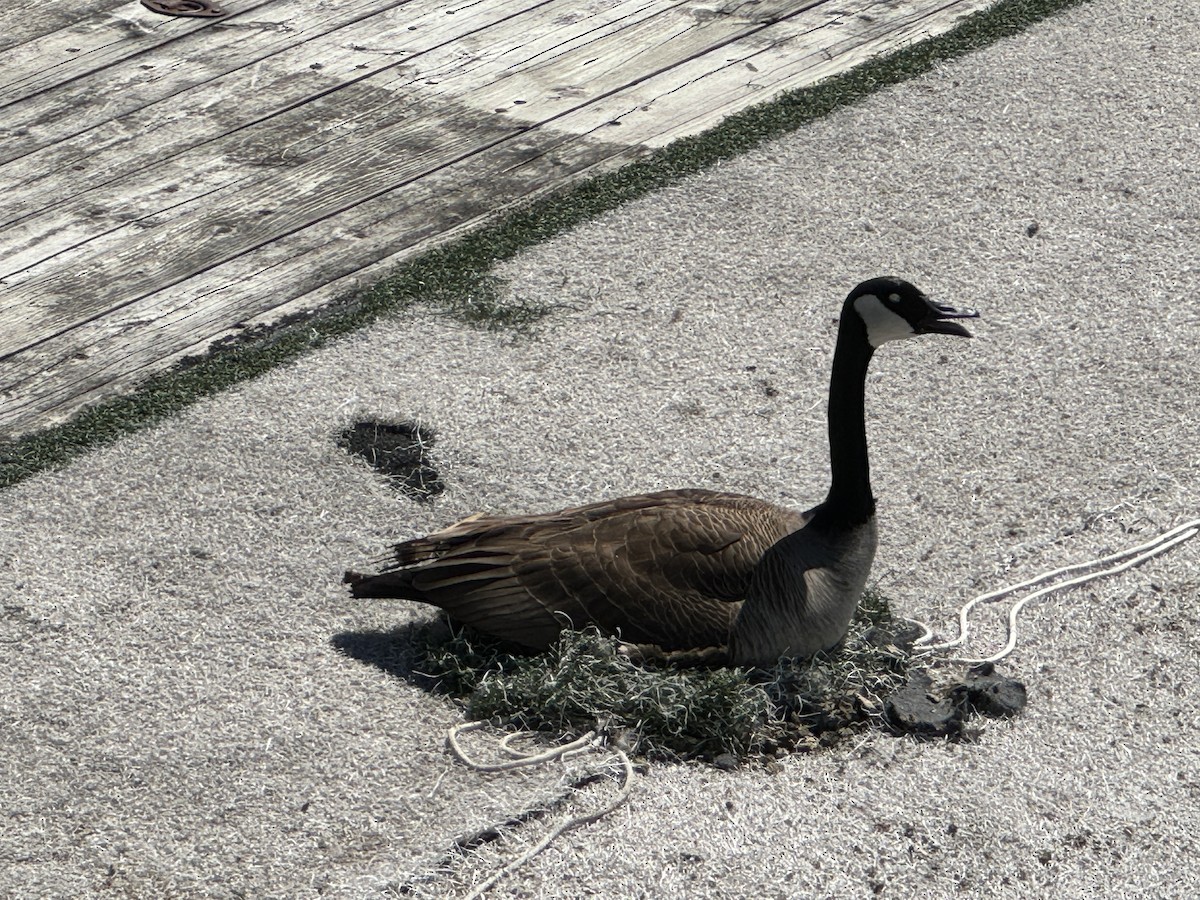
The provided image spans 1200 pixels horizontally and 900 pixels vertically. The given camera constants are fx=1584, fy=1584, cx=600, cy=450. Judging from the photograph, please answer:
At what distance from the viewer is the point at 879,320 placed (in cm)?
412

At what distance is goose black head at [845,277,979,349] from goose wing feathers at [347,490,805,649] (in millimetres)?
611

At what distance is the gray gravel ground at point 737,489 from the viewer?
3.73m

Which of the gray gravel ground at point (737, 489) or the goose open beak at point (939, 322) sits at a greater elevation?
the goose open beak at point (939, 322)

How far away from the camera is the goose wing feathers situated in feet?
13.6

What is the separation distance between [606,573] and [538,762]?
54 cm

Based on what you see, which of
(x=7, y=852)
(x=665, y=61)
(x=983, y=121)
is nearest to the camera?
(x=7, y=852)

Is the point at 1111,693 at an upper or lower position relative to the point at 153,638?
lower

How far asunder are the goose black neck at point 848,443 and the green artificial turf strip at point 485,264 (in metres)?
1.95

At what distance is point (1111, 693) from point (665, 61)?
4315 mm

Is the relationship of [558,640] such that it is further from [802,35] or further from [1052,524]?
[802,35]

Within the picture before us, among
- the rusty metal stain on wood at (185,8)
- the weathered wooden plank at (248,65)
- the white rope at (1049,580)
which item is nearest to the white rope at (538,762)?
the white rope at (1049,580)

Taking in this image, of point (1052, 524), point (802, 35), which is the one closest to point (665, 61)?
point (802, 35)

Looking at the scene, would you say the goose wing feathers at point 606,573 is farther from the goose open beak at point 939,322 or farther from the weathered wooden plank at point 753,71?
the weathered wooden plank at point 753,71

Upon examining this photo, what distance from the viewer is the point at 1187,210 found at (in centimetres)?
647
